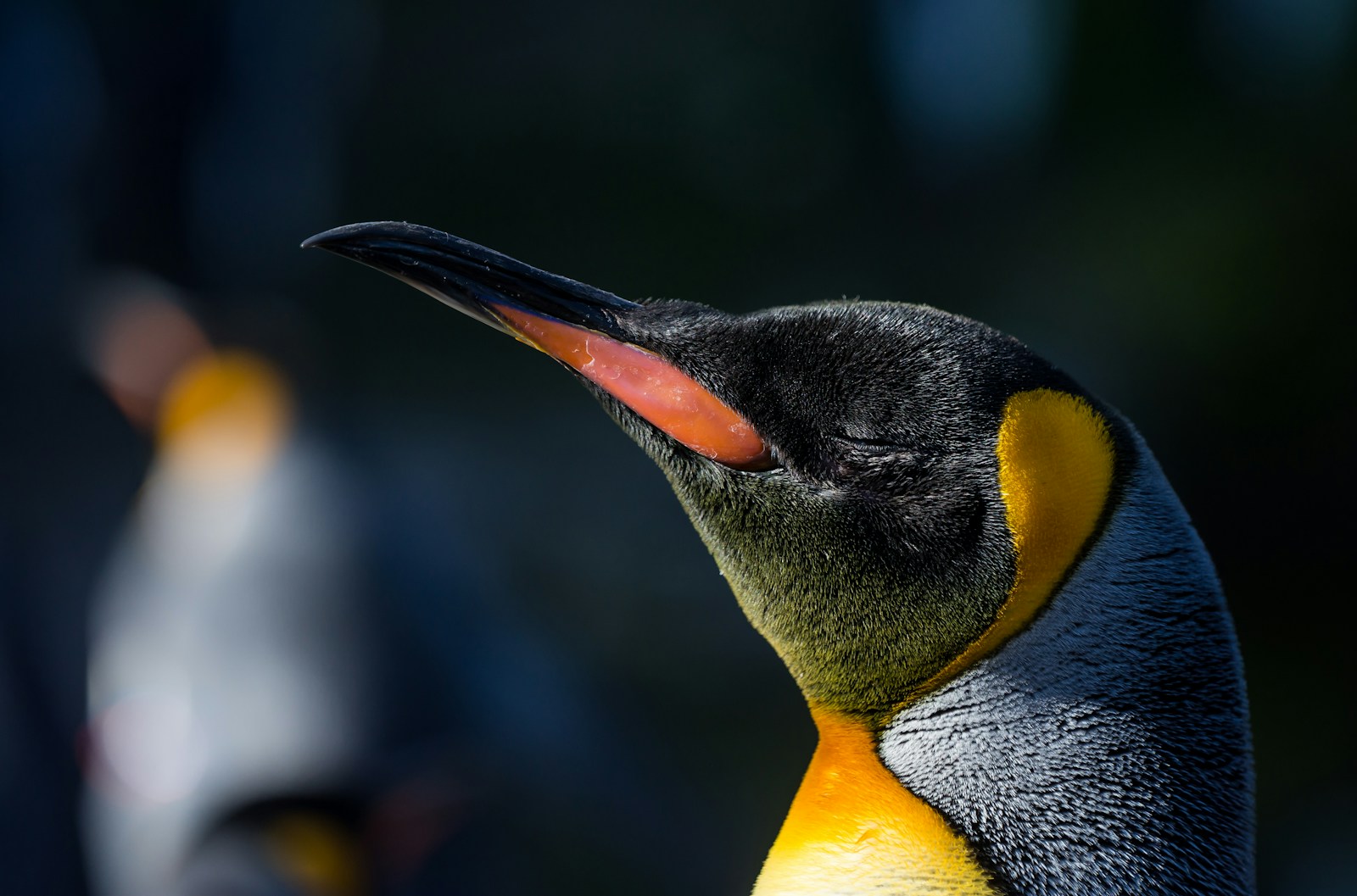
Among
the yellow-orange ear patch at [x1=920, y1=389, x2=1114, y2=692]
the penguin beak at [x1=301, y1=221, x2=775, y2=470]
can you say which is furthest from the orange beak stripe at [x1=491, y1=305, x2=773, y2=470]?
the yellow-orange ear patch at [x1=920, y1=389, x2=1114, y2=692]

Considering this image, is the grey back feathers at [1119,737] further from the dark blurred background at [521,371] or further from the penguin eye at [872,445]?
the dark blurred background at [521,371]

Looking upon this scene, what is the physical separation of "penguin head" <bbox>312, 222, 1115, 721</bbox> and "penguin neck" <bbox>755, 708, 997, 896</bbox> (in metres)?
0.03

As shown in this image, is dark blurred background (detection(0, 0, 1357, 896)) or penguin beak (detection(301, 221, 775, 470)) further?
dark blurred background (detection(0, 0, 1357, 896))

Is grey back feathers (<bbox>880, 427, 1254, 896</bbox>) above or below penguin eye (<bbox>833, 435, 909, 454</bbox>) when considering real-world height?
below

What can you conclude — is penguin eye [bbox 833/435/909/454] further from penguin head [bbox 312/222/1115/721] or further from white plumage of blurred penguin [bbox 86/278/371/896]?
white plumage of blurred penguin [bbox 86/278/371/896]

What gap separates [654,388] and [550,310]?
71 millimetres

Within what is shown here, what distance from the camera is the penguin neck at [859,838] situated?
53cm

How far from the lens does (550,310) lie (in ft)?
2.03

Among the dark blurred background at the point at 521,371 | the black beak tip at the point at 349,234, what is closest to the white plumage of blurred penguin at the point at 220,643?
the dark blurred background at the point at 521,371

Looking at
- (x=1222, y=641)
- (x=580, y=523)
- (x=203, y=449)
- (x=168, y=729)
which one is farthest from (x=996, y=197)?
(x=1222, y=641)

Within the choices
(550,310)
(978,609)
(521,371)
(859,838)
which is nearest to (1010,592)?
(978,609)

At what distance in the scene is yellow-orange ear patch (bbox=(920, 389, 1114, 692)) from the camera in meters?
0.53

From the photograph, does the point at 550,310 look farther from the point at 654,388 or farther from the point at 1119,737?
the point at 1119,737

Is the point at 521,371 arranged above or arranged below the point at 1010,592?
above
